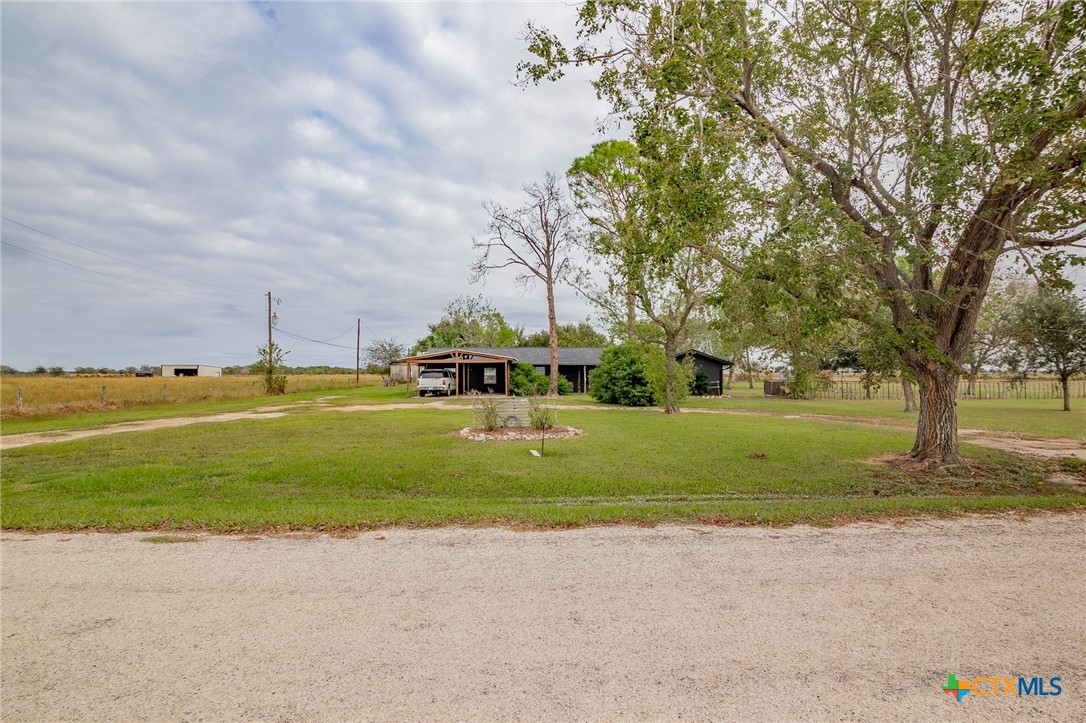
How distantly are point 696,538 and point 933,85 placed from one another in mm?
9408

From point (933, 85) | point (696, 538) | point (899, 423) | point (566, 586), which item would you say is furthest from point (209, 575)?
point (899, 423)

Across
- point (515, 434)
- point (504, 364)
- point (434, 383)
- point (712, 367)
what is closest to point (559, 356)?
point (504, 364)

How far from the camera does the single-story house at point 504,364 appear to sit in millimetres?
36281

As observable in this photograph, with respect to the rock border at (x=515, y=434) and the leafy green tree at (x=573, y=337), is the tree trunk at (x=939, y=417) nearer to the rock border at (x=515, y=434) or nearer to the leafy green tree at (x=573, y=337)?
the rock border at (x=515, y=434)

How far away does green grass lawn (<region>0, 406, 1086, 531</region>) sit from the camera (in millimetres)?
6008


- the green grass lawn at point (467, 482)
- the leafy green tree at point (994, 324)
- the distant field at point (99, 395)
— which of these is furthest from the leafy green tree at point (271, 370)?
the leafy green tree at point (994, 324)

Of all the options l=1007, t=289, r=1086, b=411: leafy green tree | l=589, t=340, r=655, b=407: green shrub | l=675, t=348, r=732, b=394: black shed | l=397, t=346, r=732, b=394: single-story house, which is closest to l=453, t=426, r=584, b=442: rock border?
l=589, t=340, r=655, b=407: green shrub

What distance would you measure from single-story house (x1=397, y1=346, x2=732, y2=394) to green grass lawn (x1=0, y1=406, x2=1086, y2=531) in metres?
22.3

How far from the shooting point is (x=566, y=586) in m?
3.90

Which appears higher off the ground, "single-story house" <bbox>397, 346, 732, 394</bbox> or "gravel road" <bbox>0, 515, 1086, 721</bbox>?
"single-story house" <bbox>397, 346, 732, 394</bbox>

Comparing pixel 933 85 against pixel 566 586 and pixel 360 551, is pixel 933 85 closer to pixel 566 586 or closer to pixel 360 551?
pixel 566 586

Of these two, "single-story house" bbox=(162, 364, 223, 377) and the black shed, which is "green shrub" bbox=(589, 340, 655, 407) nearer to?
the black shed

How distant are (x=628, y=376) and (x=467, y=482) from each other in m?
19.7

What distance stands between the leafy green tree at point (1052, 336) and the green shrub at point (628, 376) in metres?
15.1
